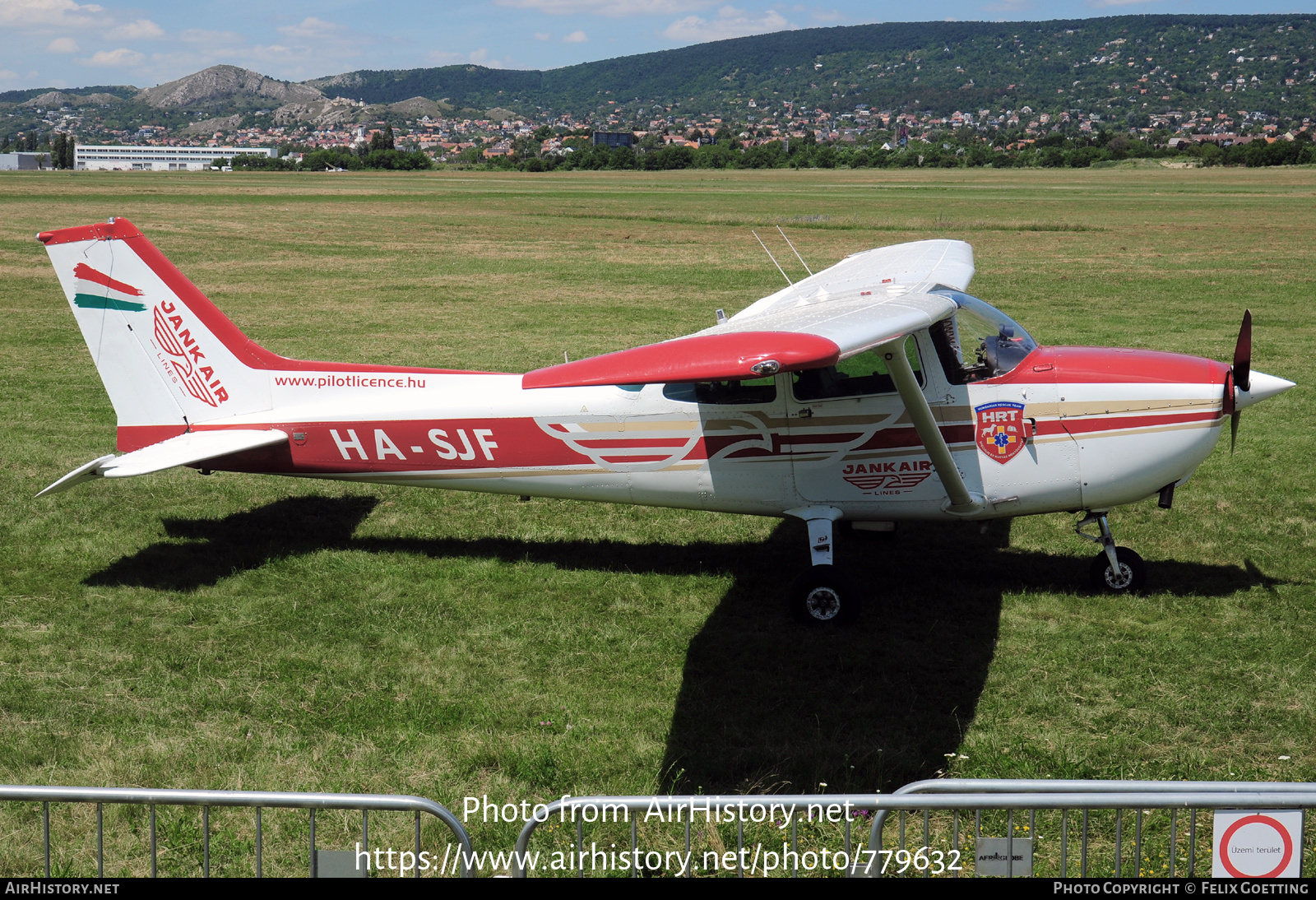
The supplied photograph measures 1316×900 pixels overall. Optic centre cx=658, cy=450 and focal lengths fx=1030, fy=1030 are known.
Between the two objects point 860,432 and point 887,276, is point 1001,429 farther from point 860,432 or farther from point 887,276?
point 887,276

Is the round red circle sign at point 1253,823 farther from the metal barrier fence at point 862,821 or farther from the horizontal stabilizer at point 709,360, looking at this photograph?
the horizontal stabilizer at point 709,360

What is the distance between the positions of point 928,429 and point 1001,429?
829 millimetres

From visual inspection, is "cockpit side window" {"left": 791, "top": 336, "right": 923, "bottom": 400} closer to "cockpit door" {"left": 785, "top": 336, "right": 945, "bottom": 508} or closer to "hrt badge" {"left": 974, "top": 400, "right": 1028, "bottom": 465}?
"cockpit door" {"left": 785, "top": 336, "right": 945, "bottom": 508}

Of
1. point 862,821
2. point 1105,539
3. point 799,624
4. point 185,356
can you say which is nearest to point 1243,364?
point 1105,539

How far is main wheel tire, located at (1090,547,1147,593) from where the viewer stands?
7.66 m

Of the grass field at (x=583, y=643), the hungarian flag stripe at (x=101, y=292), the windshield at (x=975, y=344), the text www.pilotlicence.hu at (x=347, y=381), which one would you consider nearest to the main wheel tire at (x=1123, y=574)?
the grass field at (x=583, y=643)


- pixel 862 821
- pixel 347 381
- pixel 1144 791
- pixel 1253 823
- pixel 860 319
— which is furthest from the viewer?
pixel 347 381

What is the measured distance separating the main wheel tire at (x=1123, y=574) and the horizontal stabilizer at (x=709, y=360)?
3.89 metres

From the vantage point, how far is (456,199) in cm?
6556

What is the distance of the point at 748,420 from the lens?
7465mm

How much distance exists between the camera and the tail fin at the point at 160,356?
325 inches

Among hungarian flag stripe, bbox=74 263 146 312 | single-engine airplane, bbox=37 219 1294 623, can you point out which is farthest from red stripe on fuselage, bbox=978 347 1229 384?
hungarian flag stripe, bbox=74 263 146 312

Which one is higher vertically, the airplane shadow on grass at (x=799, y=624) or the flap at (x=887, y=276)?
the flap at (x=887, y=276)

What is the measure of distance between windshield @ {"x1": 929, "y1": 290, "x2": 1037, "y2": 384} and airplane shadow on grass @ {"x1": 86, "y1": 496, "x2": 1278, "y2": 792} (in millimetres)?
1715
